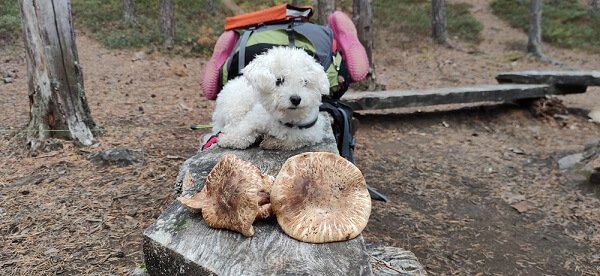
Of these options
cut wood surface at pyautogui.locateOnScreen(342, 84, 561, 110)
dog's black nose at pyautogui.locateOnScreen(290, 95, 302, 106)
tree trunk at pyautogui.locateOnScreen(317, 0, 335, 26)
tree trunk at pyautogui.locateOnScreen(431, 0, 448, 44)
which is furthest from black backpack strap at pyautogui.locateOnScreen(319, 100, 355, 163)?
tree trunk at pyautogui.locateOnScreen(431, 0, 448, 44)

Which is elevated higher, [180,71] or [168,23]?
[168,23]

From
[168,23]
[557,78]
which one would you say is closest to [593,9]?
[557,78]

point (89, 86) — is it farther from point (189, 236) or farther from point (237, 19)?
point (189, 236)

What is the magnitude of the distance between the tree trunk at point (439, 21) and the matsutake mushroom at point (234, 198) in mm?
14722

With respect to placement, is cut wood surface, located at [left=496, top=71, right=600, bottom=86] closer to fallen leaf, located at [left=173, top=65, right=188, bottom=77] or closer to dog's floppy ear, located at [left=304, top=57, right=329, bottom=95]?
fallen leaf, located at [left=173, top=65, right=188, bottom=77]

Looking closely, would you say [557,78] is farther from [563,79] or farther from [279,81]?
[279,81]

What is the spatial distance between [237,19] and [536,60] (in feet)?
41.7

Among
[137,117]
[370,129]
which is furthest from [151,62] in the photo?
[370,129]

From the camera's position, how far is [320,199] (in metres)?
2.16

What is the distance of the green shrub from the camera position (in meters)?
16.2

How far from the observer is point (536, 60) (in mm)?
14141

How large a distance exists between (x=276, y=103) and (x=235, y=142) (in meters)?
0.50

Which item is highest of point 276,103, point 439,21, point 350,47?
point 350,47

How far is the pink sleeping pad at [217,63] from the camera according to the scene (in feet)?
13.3
